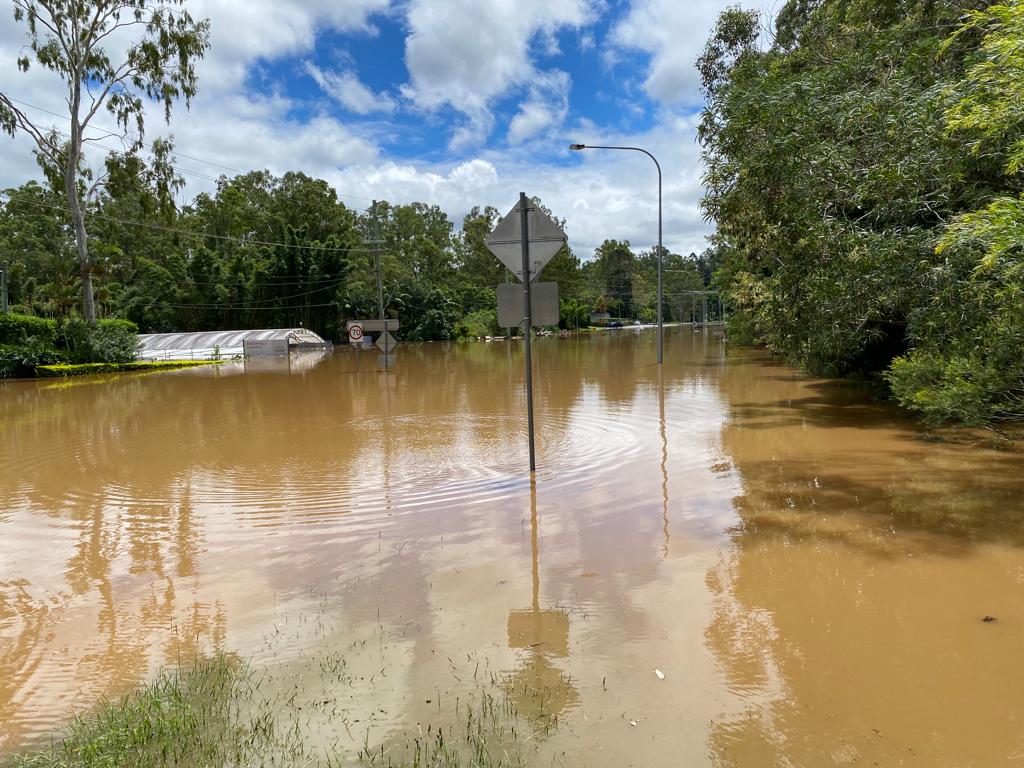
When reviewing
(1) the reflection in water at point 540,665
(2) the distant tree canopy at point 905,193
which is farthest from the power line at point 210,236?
(1) the reflection in water at point 540,665

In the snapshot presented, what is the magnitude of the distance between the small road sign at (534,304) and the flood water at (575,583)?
2.03 meters

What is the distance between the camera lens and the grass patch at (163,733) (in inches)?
120

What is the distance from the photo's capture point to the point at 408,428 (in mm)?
13406

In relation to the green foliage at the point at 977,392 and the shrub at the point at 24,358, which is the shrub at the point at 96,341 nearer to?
the shrub at the point at 24,358

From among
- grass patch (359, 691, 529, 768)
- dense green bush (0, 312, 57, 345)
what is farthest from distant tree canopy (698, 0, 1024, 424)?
dense green bush (0, 312, 57, 345)

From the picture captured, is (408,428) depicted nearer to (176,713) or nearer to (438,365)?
(176,713)

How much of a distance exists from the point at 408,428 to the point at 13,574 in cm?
788

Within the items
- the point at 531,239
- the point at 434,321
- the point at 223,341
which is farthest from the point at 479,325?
the point at 531,239

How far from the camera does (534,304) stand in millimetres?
8336

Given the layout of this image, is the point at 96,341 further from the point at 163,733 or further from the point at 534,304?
the point at 163,733

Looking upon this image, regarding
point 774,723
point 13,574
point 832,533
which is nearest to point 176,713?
point 774,723

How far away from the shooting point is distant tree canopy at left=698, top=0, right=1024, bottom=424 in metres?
6.16

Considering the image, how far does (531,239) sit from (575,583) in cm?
443

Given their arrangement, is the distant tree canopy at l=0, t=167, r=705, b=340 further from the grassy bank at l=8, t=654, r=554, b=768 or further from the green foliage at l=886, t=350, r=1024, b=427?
the grassy bank at l=8, t=654, r=554, b=768
